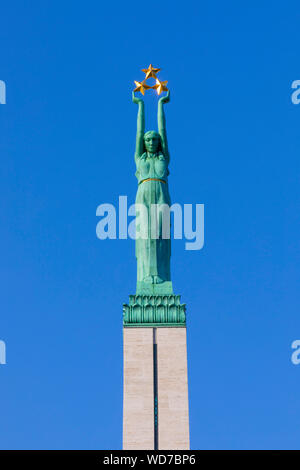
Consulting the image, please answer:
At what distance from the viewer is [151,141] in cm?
3900

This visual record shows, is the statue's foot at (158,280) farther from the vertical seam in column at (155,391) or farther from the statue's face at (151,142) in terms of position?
the statue's face at (151,142)

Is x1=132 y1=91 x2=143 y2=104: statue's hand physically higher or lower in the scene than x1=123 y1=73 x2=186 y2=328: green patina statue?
higher

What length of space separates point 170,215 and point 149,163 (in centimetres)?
234

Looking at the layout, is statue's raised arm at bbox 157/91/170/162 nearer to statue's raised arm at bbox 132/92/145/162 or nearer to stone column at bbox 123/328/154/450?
statue's raised arm at bbox 132/92/145/162

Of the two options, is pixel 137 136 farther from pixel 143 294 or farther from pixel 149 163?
pixel 143 294

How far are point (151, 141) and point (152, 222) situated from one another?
362cm

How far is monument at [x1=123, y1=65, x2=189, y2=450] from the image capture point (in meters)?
33.5

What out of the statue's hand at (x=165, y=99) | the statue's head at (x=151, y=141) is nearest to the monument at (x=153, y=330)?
the statue's head at (x=151, y=141)

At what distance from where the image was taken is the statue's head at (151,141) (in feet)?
128

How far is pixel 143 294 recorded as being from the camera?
36.1 metres

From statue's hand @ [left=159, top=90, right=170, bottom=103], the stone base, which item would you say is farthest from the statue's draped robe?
the stone base

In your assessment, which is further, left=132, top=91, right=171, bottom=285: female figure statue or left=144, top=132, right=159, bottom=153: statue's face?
left=144, top=132, right=159, bottom=153: statue's face
